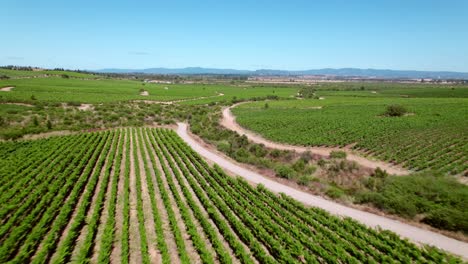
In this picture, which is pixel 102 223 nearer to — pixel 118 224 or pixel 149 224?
pixel 118 224

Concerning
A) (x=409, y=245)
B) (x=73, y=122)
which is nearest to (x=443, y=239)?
(x=409, y=245)

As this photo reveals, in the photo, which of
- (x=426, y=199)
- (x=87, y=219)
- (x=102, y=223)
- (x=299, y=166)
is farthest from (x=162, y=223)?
(x=426, y=199)

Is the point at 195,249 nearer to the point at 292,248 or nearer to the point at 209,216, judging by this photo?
the point at 209,216

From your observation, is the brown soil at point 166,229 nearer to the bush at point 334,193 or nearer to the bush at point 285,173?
the bush at point 285,173

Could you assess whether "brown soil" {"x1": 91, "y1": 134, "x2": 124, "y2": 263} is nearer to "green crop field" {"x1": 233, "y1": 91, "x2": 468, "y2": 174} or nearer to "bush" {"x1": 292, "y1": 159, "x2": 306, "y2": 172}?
"bush" {"x1": 292, "y1": 159, "x2": 306, "y2": 172}

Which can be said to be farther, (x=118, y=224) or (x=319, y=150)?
(x=319, y=150)

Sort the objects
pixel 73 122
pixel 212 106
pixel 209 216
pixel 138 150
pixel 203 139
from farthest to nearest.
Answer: pixel 212 106, pixel 73 122, pixel 203 139, pixel 138 150, pixel 209 216

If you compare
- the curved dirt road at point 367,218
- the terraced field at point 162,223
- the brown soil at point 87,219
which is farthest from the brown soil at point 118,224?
the curved dirt road at point 367,218

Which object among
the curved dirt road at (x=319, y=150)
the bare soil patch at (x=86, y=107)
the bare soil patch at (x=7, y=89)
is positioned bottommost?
the curved dirt road at (x=319, y=150)
